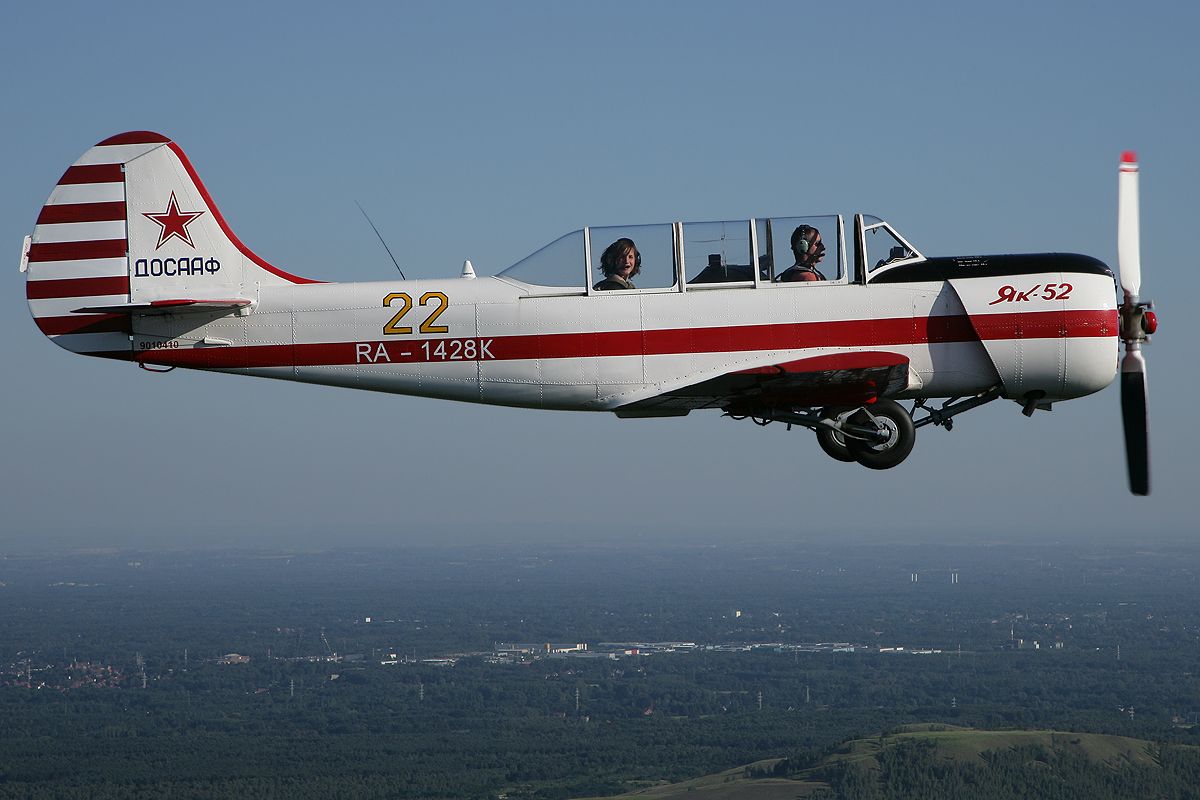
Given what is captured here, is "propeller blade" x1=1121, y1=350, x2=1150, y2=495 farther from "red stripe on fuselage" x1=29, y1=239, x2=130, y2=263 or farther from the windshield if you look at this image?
"red stripe on fuselage" x1=29, y1=239, x2=130, y2=263

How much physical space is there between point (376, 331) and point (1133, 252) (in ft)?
34.8

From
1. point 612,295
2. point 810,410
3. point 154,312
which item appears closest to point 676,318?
point 612,295

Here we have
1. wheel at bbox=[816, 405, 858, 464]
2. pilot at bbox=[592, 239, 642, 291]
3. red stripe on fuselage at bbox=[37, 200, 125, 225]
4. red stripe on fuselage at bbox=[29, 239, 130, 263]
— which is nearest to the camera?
pilot at bbox=[592, 239, 642, 291]

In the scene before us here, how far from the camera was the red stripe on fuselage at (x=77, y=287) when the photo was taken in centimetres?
1898

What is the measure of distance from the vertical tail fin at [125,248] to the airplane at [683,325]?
0.11 feet

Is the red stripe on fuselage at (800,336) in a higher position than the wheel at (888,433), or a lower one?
higher

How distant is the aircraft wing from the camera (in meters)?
17.2

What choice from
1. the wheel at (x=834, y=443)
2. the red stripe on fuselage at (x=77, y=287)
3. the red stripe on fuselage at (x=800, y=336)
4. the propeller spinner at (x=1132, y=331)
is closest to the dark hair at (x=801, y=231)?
the red stripe on fuselage at (x=800, y=336)

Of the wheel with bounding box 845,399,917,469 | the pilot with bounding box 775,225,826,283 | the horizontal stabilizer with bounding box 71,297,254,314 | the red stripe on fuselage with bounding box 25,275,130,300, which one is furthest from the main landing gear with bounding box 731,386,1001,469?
the red stripe on fuselage with bounding box 25,275,130,300

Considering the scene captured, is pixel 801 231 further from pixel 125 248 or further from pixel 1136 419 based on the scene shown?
pixel 125 248

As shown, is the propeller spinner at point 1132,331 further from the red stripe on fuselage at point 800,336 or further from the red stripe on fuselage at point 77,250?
the red stripe on fuselage at point 77,250

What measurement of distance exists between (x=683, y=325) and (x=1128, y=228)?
6.56 meters

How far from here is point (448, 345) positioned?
1850 cm

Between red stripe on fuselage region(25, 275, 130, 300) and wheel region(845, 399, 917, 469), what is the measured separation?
10.5 meters
